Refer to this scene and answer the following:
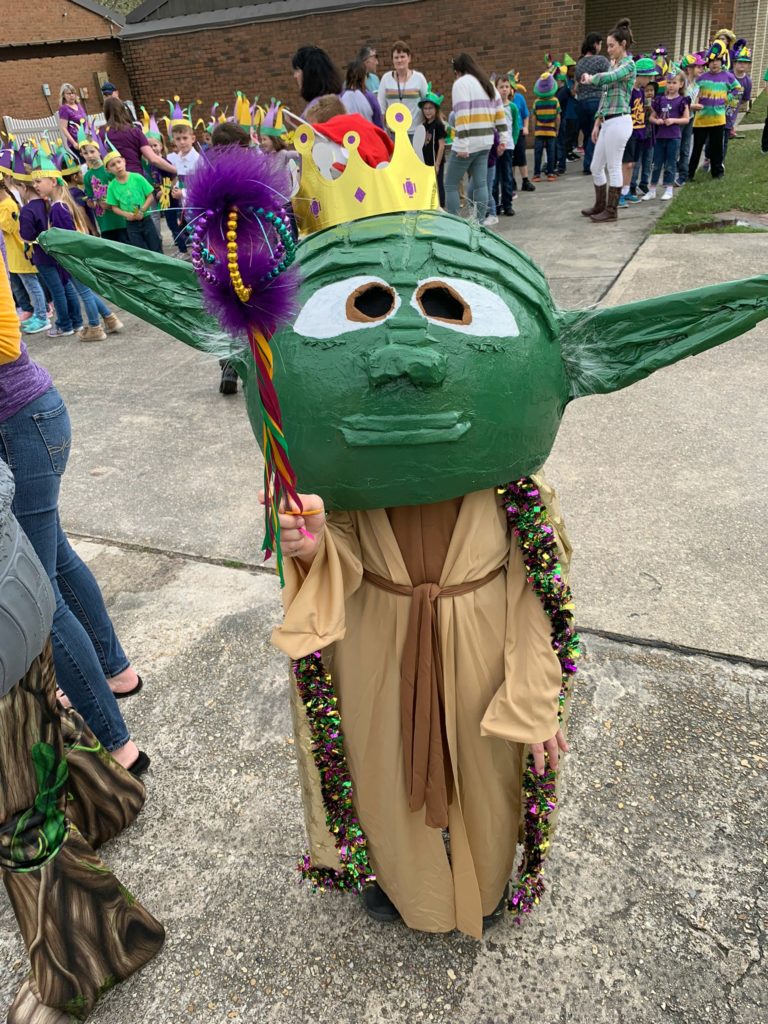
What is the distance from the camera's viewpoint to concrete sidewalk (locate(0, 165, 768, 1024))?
1833 millimetres

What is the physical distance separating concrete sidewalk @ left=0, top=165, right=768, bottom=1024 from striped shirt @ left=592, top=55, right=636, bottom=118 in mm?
4227

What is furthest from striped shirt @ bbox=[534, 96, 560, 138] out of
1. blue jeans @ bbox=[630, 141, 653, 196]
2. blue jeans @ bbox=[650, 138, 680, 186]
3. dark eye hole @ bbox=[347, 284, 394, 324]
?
dark eye hole @ bbox=[347, 284, 394, 324]

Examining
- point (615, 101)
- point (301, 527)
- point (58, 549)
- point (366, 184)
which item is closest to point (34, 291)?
point (58, 549)

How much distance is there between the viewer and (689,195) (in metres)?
9.21

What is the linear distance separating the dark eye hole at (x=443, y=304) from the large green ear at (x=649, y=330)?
0.25 meters

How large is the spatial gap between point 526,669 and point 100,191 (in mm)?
6902

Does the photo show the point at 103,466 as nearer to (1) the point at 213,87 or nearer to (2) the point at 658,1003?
(2) the point at 658,1003

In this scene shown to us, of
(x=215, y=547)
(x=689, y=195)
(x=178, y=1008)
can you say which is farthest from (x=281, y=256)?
(x=689, y=195)

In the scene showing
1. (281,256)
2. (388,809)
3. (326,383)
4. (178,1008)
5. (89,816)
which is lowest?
(178,1008)

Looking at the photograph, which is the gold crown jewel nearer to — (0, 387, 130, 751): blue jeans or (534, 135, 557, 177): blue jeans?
(0, 387, 130, 751): blue jeans

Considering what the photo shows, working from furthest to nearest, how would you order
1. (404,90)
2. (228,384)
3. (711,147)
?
1. (711,147)
2. (404,90)
3. (228,384)

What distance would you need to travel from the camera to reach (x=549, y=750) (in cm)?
168

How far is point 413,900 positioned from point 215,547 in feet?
7.41

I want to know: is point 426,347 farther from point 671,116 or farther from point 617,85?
point 671,116
